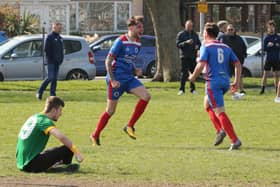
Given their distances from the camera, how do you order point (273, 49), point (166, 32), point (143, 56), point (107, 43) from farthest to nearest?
point (107, 43)
point (143, 56)
point (166, 32)
point (273, 49)

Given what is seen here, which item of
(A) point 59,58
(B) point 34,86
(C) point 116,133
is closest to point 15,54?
(B) point 34,86

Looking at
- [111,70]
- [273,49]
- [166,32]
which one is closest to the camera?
[111,70]

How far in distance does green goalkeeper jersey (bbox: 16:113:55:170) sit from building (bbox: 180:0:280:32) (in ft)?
125

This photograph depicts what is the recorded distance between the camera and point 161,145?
1395 centimetres

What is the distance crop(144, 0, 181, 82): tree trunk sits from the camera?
91.9 ft

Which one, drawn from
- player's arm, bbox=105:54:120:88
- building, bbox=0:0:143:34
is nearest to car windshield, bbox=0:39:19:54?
player's arm, bbox=105:54:120:88

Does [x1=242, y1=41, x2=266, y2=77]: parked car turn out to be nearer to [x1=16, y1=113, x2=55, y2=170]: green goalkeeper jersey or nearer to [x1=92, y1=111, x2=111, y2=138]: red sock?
[x1=92, y1=111, x2=111, y2=138]: red sock

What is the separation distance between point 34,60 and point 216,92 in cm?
1605

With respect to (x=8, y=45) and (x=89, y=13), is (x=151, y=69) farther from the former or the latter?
(x=89, y=13)

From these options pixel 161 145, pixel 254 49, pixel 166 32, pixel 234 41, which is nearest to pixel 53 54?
pixel 234 41

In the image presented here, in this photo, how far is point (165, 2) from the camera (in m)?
28.2

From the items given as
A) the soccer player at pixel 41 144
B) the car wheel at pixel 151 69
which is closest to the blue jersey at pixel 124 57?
the soccer player at pixel 41 144

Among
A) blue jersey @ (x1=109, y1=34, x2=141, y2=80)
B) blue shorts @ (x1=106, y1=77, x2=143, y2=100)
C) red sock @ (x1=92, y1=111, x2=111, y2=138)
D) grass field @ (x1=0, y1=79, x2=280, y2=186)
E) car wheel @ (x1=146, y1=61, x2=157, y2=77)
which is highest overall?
blue jersey @ (x1=109, y1=34, x2=141, y2=80)

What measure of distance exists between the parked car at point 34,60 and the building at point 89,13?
19768mm
